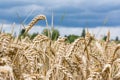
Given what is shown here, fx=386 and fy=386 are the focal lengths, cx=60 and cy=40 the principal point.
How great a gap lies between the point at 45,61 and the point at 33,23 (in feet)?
1.04

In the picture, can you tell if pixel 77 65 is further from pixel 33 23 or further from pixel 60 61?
pixel 33 23

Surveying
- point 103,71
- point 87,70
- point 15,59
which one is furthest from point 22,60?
point 103,71

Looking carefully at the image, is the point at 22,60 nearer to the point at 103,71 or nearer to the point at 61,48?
the point at 61,48

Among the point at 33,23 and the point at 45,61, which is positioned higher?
the point at 33,23

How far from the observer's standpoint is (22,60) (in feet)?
10.1

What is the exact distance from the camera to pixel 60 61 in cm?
258

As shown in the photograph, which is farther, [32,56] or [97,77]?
[32,56]

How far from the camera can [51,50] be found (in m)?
3.14

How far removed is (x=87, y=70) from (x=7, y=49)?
2.02 ft

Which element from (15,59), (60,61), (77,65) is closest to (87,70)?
(77,65)

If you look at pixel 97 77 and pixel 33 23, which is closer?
pixel 97 77

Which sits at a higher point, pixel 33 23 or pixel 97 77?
pixel 33 23

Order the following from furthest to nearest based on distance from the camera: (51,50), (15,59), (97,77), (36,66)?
(51,50) → (36,66) → (15,59) → (97,77)

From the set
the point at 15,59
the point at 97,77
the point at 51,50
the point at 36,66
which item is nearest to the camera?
the point at 97,77
